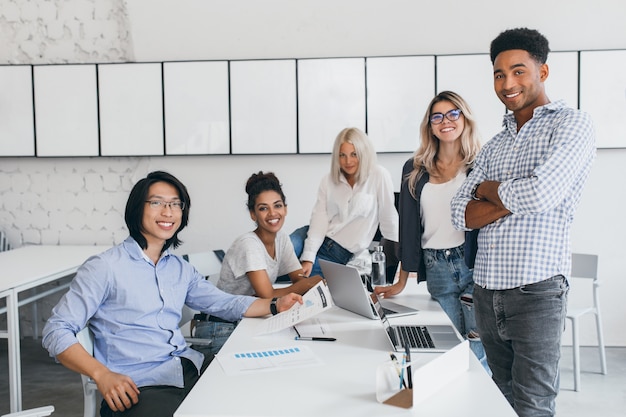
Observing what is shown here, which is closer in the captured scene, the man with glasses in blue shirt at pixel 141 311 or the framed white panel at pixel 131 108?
the man with glasses in blue shirt at pixel 141 311

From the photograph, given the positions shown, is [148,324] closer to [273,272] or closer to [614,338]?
[273,272]

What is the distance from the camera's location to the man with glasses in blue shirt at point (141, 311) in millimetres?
1664

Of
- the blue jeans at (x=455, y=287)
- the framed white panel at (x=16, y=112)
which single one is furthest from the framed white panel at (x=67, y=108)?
the blue jeans at (x=455, y=287)

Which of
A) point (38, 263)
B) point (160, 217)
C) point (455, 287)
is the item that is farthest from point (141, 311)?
point (38, 263)

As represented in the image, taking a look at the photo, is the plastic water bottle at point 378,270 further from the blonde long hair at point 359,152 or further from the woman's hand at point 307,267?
the blonde long hair at point 359,152

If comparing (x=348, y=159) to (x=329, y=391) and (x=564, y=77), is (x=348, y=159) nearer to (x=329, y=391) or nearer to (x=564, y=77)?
(x=564, y=77)

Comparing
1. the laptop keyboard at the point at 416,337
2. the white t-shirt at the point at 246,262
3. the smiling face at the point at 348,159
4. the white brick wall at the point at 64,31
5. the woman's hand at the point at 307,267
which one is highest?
the white brick wall at the point at 64,31

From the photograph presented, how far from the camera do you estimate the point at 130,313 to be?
188 cm

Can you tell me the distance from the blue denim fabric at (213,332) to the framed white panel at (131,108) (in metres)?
2.06

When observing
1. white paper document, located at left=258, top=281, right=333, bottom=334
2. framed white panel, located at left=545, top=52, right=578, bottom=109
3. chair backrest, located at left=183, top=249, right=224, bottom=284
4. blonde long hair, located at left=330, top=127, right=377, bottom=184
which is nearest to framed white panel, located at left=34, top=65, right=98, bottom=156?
chair backrest, located at left=183, top=249, right=224, bottom=284

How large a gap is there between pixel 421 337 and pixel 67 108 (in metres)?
3.38

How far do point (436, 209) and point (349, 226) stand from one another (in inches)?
38.1

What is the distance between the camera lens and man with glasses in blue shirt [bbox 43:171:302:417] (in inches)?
65.5

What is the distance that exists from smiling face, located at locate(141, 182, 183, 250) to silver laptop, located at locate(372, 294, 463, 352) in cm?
79
